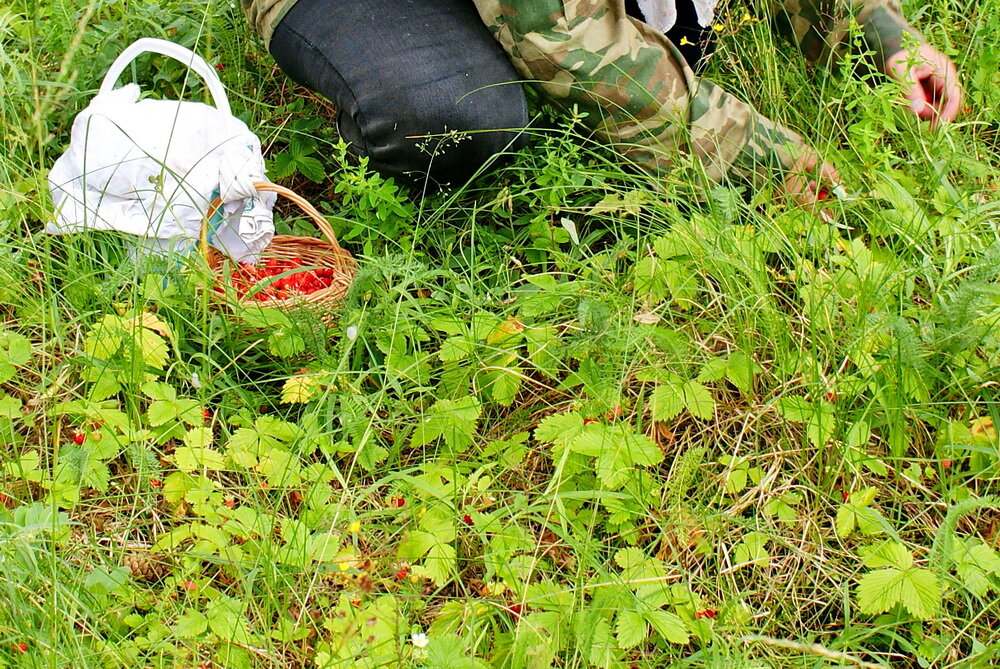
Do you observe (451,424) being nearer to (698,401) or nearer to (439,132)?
(698,401)

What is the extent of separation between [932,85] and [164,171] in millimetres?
1771

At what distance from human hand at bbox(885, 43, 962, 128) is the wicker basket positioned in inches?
51.2

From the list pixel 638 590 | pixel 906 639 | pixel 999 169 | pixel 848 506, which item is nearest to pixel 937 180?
pixel 999 169

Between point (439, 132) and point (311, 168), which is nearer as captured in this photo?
point (439, 132)

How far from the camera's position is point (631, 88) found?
199cm

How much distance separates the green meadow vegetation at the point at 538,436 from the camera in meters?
1.38

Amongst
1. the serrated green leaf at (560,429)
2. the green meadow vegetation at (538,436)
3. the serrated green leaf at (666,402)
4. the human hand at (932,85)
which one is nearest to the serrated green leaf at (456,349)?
the green meadow vegetation at (538,436)

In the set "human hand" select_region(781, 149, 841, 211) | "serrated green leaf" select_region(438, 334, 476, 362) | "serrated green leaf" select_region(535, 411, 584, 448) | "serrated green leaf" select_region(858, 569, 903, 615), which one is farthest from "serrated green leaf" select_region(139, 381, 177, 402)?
"human hand" select_region(781, 149, 841, 211)

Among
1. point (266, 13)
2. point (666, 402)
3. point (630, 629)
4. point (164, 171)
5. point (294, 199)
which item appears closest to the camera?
point (630, 629)

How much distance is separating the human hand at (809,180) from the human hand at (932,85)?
0.99 ft

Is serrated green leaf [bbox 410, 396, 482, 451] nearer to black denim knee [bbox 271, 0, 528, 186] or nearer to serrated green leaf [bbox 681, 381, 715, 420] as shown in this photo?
serrated green leaf [bbox 681, 381, 715, 420]

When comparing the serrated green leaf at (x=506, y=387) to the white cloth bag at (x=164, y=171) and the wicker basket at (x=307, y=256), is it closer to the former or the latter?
the wicker basket at (x=307, y=256)

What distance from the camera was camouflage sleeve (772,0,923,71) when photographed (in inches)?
90.7

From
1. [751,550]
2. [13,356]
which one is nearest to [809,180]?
[751,550]
